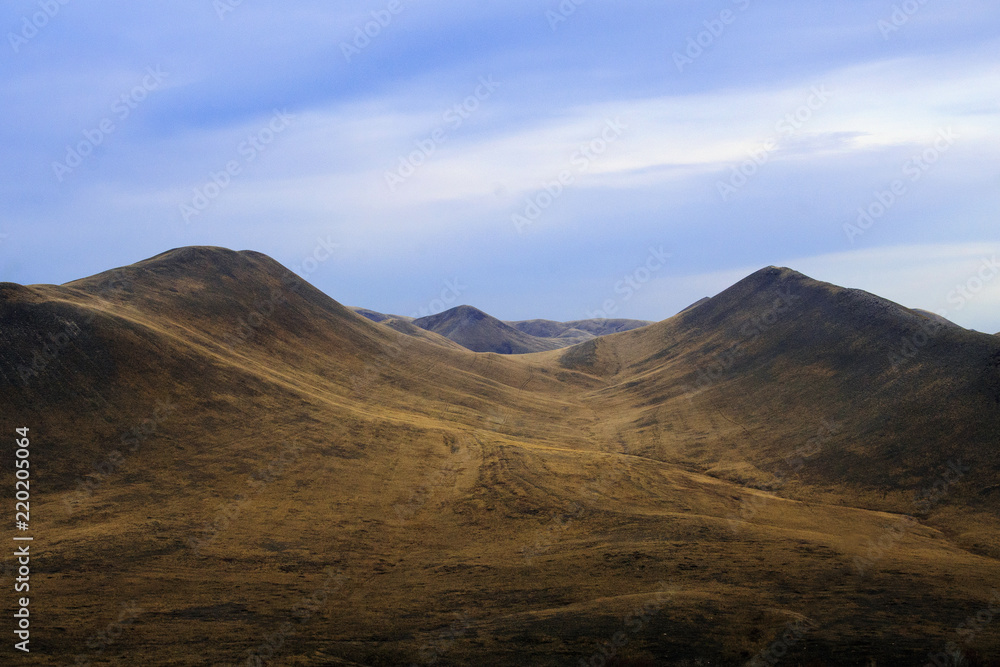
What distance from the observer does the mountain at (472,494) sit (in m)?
12.1

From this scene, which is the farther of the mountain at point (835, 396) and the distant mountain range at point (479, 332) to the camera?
the distant mountain range at point (479, 332)

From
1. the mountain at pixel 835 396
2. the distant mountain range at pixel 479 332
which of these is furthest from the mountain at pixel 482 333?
the mountain at pixel 835 396

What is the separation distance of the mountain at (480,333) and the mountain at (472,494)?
60988 millimetres

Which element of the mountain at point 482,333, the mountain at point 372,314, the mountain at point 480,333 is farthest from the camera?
the mountain at point 372,314

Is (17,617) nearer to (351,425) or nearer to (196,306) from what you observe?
(351,425)

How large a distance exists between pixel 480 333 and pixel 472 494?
80.7 meters

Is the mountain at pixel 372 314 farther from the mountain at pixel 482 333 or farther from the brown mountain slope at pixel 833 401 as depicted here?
the brown mountain slope at pixel 833 401

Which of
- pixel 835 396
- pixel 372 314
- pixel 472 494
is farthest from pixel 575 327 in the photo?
pixel 472 494

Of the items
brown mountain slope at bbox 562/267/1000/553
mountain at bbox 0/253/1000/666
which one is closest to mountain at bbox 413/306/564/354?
brown mountain slope at bbox 562/267/1000/553

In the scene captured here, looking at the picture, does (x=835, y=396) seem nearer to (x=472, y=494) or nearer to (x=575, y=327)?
(x=472, y=494)

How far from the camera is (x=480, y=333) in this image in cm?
10138

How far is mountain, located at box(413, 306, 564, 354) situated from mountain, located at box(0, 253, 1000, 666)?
61.0 m

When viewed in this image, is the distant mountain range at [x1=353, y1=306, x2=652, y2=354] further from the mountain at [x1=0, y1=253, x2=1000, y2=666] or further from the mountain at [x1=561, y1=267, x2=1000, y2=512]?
the mountain at [x1=0, y1=253, x2=1000, y2=666]

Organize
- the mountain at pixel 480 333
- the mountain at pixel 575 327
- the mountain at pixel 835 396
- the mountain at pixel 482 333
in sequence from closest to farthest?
the mountain at pixel 835 396
the mountain at pixel 480 333
the mountain at pixel 482 333
the mountain at pixel 575 327
